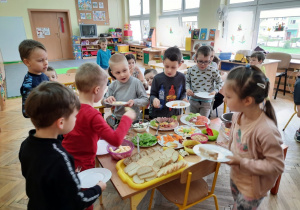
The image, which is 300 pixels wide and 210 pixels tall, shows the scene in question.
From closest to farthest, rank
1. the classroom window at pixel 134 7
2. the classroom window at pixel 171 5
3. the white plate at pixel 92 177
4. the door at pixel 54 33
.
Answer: the white plate at pixel 92 177 < the classroom window at pixel 171 5 < the door at pixel 54 33 < the classroom window at pixel 134 7

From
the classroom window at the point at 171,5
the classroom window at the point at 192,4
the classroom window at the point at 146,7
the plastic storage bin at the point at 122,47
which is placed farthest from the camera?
the plastic storage bin at the point at 122,47

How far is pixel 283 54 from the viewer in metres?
5.63

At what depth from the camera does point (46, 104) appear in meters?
0.92

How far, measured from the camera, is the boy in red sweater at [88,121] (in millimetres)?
1359

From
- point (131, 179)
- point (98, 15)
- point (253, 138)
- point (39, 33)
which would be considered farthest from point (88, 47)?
point (253, 138)

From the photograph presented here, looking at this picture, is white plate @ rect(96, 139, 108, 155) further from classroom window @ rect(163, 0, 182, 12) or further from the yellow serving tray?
classroom window @ rect(163, 0, 182, 12)

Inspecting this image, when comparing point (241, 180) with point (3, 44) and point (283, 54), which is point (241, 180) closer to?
point (283, 54)

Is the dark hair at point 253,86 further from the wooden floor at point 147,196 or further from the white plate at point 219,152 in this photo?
the wooden floor at point 147,196

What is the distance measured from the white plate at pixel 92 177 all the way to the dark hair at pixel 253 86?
0.97 meters

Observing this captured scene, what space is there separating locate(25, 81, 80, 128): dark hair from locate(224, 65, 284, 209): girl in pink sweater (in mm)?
955

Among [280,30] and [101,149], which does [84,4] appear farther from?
[101,149]

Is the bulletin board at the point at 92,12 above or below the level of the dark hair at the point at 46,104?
above

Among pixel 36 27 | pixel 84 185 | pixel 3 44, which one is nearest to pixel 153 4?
pixel 36 27

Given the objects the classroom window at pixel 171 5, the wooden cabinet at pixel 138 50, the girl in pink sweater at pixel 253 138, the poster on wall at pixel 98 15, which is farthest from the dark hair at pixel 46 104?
the poster on wall at pixel 98 15
